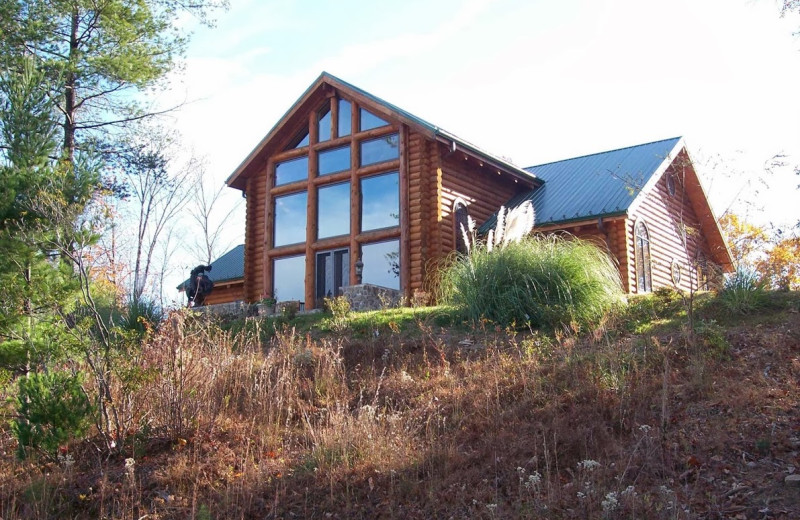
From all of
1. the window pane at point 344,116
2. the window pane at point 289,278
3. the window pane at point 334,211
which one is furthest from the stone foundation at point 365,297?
the window pane at point 344,116

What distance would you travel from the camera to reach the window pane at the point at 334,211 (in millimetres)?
19297

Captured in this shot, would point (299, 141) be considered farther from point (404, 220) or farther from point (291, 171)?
point (404, 220)

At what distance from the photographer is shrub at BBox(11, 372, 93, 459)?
287 inches

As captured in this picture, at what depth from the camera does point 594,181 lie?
20031mm

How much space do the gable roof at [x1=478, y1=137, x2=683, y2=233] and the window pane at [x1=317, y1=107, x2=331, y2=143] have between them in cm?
479

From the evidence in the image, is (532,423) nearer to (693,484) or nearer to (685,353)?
(693,484)

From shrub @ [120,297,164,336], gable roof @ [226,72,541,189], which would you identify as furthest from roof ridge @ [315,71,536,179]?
shrub @ [120,297,164,336]

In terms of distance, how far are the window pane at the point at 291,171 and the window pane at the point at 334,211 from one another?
918mm

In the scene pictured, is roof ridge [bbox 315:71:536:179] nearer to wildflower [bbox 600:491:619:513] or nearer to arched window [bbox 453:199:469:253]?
arched window [bbox 453:199:469:253]

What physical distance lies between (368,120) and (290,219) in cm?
332

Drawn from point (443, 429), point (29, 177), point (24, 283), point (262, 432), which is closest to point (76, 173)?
point (29, 177)

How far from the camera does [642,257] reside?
61.9 feet

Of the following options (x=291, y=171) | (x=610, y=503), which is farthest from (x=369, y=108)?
(x=610, y=503)

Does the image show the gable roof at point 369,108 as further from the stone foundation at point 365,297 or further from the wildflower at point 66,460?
the wildflower at point 66,460
